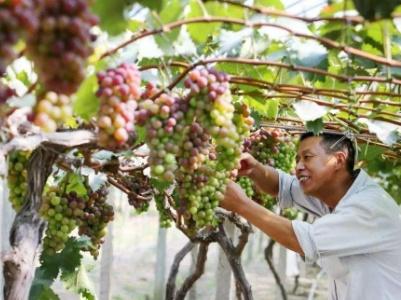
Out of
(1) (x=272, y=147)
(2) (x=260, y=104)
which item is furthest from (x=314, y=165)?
(2) (x=260, y=104)

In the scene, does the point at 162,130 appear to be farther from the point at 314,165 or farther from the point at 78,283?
the point at 78,283

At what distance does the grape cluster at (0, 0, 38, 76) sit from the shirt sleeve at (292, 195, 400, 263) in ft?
5.46

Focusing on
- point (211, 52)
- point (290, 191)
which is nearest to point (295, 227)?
point (290, 191)

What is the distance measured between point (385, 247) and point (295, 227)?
44cm

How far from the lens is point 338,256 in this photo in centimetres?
248

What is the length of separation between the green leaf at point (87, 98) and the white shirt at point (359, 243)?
122 cm

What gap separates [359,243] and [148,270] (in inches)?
381

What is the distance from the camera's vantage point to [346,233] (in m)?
2.37

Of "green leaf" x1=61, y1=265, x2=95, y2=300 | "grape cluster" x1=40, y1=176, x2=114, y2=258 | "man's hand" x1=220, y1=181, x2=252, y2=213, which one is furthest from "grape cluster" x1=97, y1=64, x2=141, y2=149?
"green leaf" x1=61, y1=265, x2=95, y2=300

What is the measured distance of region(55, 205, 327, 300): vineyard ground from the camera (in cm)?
948

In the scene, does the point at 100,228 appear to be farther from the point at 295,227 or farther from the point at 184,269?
the point at 184,269

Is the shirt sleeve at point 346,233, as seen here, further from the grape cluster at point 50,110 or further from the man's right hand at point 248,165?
the grape cluster at point 50,110

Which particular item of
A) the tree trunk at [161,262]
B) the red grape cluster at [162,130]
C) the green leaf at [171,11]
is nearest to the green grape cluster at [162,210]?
the red grape cluster at [162,130]

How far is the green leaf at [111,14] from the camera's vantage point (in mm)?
1055
